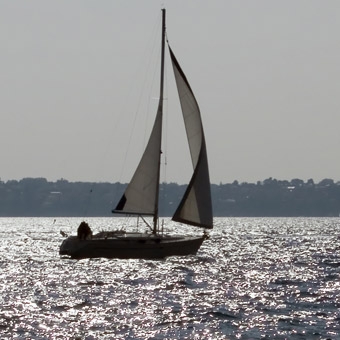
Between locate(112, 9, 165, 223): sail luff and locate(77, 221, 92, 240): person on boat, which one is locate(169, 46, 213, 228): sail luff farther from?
locate(77, 221, 92, 240): person on boat

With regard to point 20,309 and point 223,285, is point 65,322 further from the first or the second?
point 223,285

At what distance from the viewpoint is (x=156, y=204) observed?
181 feet

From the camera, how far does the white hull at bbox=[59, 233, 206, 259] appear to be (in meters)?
53.4

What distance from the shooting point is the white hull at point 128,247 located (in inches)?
2103

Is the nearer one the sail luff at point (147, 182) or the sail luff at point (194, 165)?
the sail luff at point (194, 165)

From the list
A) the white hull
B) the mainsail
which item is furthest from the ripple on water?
the mainsail

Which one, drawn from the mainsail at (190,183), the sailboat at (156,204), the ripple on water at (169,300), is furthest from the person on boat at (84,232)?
the mainsail at (190,183)

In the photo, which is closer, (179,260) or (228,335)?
(228,335)

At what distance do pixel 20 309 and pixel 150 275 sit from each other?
43.2 ft

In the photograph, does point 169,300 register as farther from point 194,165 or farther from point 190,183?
point 194,165

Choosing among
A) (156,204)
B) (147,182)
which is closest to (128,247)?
(156,204)

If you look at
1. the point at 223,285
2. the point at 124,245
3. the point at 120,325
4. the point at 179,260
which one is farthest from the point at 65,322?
the point at 179,260

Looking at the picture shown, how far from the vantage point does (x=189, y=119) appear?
54375mm

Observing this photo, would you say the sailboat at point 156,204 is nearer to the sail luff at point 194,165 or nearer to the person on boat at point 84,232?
the sail luff at point 194,165
